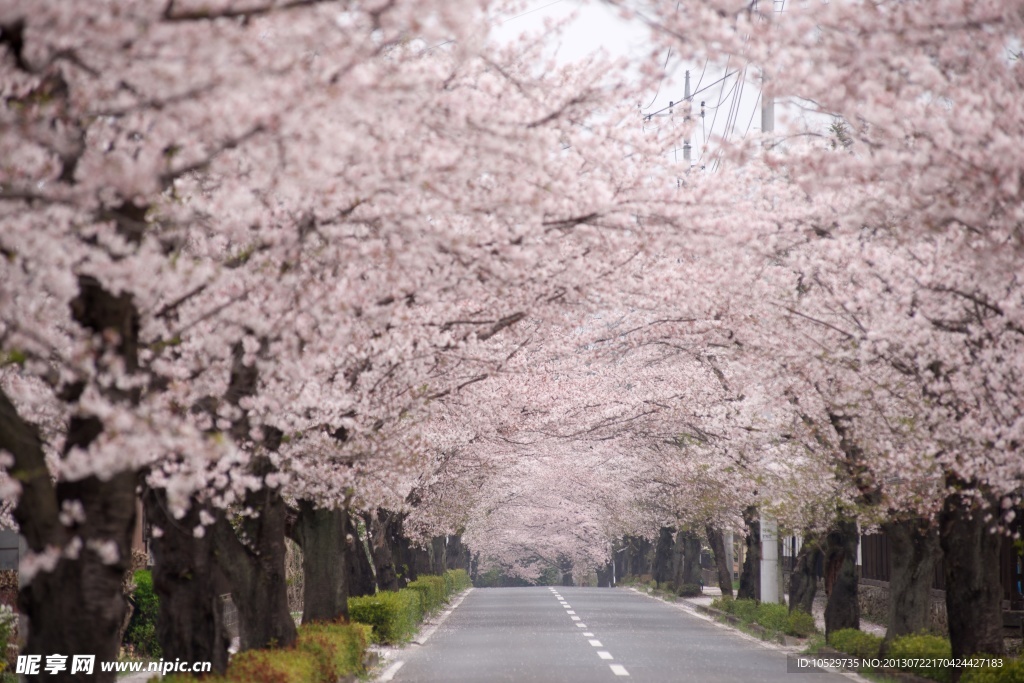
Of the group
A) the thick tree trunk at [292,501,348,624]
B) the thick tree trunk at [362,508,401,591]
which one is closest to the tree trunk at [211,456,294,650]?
the thick tree trunk at [292,501,348,624]

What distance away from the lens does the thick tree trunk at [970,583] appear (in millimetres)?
14094

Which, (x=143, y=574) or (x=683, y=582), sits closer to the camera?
(x=143, y=574)

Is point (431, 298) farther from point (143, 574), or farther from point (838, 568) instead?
point (838, 568)

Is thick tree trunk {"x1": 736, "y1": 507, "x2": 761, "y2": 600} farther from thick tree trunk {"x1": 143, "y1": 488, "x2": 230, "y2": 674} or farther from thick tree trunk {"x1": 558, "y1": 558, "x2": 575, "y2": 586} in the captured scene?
thick tree trunk {"x1": 558, "y1": 558, "x2": 575, "y2": 586}

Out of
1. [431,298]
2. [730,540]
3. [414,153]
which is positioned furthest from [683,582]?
[414,153]

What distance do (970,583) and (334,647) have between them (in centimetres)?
772

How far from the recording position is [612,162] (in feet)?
32.7

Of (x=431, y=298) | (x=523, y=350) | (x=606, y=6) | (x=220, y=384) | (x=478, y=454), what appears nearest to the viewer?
(x=606, y=6)

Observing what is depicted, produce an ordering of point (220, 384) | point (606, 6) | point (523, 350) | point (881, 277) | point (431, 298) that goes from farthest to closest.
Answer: point (523, 350) → point (881, 277) → point (431, 298) → point (220, 384) → point (606, 6)

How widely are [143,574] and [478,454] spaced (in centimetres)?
996

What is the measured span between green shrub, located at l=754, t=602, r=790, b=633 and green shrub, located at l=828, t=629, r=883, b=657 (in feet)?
13.6

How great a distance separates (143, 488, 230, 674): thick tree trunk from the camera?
35.1 ft

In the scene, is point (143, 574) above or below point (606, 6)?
below

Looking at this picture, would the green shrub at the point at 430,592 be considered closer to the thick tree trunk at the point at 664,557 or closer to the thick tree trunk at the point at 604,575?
the thick tree trunk at the point at 664,557
